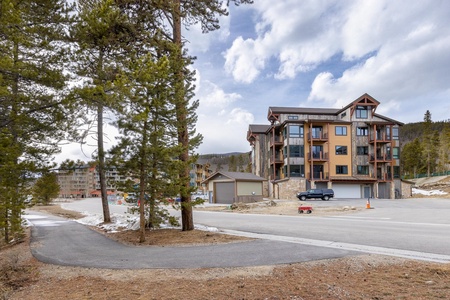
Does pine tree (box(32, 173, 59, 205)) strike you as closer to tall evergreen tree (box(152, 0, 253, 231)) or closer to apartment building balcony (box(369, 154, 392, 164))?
tall evergreen tree (box(152, 0, 253, 231))

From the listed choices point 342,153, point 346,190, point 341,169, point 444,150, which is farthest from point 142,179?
point 444,150

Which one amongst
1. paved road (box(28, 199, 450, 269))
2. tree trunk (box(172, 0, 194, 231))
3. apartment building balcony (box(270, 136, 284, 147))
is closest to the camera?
paved road (box(28, 199, 450, 269))

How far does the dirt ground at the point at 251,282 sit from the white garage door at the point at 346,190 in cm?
3473

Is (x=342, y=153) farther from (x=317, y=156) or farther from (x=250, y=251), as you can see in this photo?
(x=250, y=251)

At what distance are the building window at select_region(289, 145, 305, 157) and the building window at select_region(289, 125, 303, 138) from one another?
1469 mm

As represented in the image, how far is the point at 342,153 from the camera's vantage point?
40.8 metres

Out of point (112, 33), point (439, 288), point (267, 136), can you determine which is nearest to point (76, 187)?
point (267, 136)

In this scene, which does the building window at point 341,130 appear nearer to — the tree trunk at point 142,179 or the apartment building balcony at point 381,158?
the apartment building balcony at point 381,158

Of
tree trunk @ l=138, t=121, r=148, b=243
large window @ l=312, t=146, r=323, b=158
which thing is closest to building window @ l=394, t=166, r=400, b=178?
large window @ l=312, t=146, r=323, b=158

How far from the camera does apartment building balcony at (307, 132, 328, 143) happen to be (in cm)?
3972

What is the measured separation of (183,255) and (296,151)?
33670mm

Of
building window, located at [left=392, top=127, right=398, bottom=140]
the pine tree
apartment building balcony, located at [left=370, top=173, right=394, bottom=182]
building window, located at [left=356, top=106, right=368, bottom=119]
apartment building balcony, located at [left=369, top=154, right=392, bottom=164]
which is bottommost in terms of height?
apartment building balcony, located at [left=370, top=173, right=394, bottom=182]

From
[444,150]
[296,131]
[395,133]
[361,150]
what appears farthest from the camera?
[444,150]

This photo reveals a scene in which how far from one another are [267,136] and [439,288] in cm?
4278
